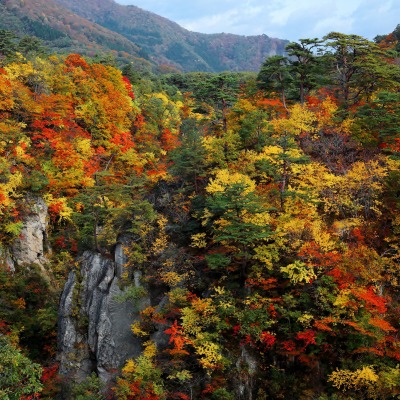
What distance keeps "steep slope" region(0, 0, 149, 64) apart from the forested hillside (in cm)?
8546

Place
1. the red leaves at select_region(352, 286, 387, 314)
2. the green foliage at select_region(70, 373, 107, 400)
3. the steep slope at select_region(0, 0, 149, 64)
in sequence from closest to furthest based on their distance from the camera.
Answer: the red leaves at select_region(352, 286, 387, 314) < the green foliage at select_region(70, 373, 107, 400) < the steep slope at select_region(0, 0, 149, 64)

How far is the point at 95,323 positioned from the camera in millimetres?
21578

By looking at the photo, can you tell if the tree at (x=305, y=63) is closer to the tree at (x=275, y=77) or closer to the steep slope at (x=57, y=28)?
the tree at (x=275, y=77)

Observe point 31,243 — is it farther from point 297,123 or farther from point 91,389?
point 297,123

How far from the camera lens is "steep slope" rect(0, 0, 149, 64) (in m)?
119

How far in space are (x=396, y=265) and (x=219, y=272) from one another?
9050 mm

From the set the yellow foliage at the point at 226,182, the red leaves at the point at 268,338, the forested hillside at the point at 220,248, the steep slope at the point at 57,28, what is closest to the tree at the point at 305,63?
the forested hillside at the point at 220,248

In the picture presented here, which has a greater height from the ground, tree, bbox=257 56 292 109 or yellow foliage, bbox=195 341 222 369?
tree, bbox=257 56 292 109

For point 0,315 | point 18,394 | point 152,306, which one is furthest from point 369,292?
point 0,315

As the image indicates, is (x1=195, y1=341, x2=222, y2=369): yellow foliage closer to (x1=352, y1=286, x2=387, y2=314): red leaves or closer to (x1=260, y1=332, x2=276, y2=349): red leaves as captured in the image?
(x1=260, y1=332, x2=276, y2=349): red leaves

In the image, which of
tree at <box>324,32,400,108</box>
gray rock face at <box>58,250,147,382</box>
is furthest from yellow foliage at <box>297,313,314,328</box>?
tree at <box>324,32,400,108</box>

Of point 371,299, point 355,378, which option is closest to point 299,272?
point 371,299

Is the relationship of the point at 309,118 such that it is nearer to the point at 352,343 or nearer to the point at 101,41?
the point at 352,343

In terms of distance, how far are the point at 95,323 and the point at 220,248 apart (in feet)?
30.5
